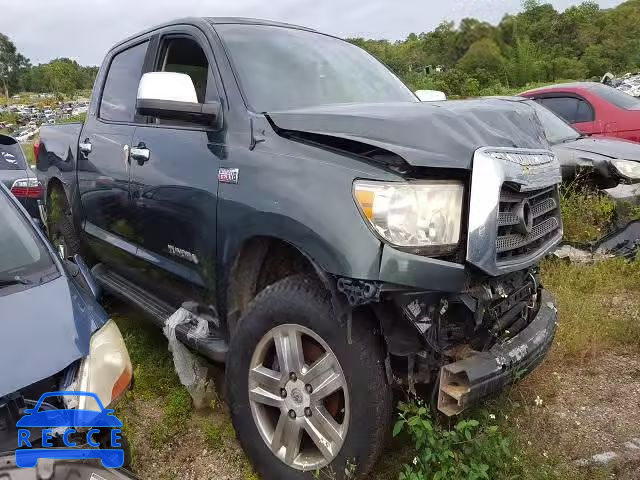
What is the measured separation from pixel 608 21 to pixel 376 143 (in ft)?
124

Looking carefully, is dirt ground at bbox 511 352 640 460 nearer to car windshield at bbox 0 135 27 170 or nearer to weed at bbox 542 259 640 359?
weed at bbox 542 259 640 359

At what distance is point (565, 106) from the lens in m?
8.50

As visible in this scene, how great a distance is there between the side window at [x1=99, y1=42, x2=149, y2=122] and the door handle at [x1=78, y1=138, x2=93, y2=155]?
214 mm

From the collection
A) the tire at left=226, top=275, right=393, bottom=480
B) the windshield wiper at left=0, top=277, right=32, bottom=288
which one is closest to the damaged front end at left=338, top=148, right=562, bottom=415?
the tire at left=226, top=275, right=393, bottom=480

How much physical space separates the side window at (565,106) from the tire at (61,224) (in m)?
6.94

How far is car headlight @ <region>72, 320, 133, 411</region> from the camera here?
2.03 m

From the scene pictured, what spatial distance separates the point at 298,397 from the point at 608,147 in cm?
516

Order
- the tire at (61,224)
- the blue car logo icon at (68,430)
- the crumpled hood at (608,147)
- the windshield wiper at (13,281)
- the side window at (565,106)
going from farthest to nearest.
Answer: the side window at (565,106) → the crumpled hood at (608,147) → the tire at (61,224) → the windshield wiper at (13,281) → the blue car logo icon at (68,430)

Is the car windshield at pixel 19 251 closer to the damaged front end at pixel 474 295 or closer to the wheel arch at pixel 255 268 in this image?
the wheel arch at pixel 255 268

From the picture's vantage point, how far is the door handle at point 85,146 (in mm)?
4054

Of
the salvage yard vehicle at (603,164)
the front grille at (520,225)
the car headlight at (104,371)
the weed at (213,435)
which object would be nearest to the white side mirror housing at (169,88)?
the car headlight at (104,371)

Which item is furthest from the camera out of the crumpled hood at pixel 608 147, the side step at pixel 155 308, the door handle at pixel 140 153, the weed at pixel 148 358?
the crumpled hood at pixel 608 147

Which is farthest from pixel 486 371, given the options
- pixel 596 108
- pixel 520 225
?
pixel 596 108

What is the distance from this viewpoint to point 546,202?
2.61 metres
